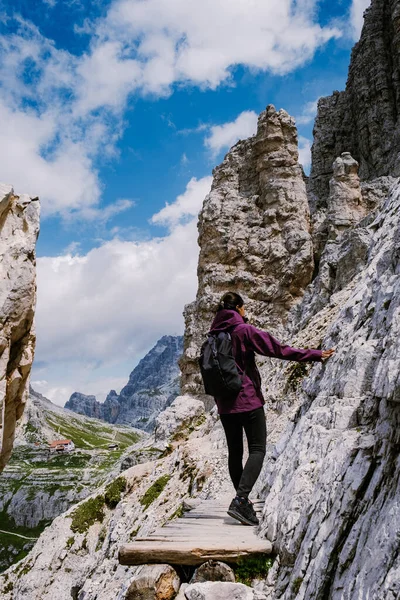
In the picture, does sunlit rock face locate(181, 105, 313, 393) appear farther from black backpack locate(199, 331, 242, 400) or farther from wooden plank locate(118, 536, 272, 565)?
wooden plank locate(118, 536, 272, 565)

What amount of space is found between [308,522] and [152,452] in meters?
23.7

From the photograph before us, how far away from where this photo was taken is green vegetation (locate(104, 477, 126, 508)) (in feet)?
73.8

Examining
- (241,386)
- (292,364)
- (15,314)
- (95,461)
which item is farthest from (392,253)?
(95,461)

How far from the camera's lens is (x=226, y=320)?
7.79 metres

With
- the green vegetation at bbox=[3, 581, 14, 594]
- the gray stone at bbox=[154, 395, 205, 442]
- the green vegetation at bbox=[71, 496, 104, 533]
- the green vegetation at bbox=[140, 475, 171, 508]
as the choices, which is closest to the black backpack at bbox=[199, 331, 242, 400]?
the green vegetation at bbox=[140, 475, 171, 508]

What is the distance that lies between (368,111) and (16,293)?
6236 cm

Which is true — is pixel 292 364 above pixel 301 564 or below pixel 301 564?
above

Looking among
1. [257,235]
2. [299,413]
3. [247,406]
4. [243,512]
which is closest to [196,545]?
[243,512]

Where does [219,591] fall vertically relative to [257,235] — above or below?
below

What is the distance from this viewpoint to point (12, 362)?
12.9 meters

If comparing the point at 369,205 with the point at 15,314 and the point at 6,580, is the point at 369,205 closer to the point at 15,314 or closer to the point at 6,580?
the point at 15,314

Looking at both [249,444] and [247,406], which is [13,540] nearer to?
[249,444]

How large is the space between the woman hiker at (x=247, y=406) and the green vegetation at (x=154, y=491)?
11.4 meters

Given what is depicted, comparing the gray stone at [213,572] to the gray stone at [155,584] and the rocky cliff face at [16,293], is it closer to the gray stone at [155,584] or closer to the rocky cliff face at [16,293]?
the gray stone at [155,584]
